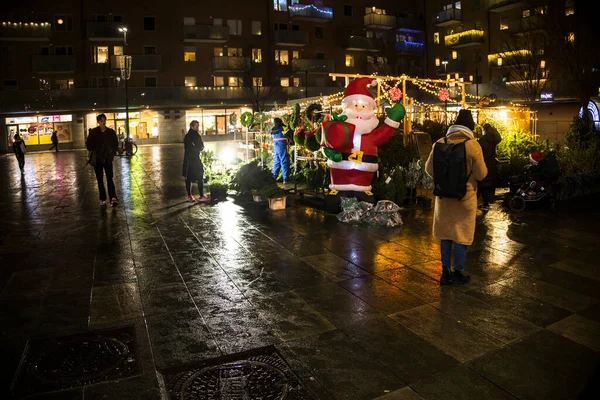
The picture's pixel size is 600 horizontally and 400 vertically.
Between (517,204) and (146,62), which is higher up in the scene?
(146,62)

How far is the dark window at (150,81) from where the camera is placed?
42812 mm

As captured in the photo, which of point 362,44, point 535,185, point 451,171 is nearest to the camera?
point 451,171

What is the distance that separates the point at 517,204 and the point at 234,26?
131 feet

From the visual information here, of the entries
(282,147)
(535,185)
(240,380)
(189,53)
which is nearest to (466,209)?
(240,380)

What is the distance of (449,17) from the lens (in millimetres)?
45156

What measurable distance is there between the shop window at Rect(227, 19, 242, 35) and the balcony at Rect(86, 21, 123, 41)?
→ 31.0 feet

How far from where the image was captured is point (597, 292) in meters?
5.41

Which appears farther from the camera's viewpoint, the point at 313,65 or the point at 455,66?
the point at 313,65

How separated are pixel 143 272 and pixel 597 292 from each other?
207 inches

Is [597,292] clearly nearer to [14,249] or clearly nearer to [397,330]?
[397,330]

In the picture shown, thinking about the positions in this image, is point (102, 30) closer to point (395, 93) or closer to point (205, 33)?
point (205, 33)

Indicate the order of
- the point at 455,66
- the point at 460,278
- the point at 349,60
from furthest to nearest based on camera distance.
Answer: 1. the point at 349,60
2. the point at 455,66
3. the point at 460,278

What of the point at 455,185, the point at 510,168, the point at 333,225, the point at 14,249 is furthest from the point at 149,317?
the point at 510,168

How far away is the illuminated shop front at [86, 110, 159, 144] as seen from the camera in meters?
42.4
